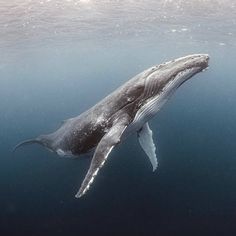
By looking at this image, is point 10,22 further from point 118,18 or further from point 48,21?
point 118,18

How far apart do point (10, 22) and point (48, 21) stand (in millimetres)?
3653

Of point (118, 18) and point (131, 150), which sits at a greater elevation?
point (118, 18)

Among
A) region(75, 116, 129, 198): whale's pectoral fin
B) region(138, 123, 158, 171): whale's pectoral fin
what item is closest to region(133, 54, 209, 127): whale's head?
region(75, 116, 129, 198): whale's pectoral fin

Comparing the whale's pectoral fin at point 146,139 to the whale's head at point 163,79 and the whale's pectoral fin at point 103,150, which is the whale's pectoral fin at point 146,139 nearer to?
the whale's head at point 163,79

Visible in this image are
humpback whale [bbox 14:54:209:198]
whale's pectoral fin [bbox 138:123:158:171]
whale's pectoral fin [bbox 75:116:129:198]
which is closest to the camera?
whale's pectoral fin [bbox 75:116:129:198]

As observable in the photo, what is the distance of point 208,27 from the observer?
3672 centimetres

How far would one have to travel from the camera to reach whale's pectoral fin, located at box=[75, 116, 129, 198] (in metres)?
6.47

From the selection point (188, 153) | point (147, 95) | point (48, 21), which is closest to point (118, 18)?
point (48, 21)

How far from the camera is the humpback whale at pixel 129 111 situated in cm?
706

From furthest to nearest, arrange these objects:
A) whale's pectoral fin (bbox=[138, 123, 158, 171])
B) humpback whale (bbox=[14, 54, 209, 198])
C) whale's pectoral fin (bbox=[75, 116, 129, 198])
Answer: whale's pectoral fin (bbox=[138, 123, 158, 171]) → humpback whale (bbox=[14, 54, 209, 198]) → whale's pectoral fin (bbox=[75, 116, 129, 198])

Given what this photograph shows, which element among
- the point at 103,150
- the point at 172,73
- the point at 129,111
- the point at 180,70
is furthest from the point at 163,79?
the point at 103,150

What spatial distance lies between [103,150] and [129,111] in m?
1.43

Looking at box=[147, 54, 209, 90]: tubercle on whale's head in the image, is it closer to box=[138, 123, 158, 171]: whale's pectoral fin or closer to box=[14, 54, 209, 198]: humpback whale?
box=[14, 54, 209, 198]: humpback whale

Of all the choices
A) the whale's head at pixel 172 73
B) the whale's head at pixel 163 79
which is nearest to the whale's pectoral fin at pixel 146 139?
the whale's head at pixel 163 79
